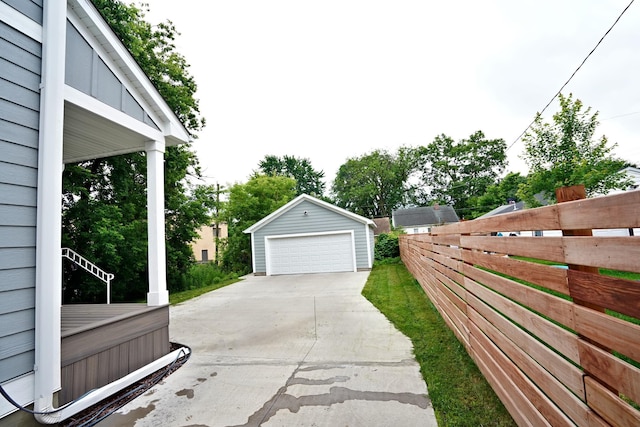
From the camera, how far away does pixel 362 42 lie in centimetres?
855

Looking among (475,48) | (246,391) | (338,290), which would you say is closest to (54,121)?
(246,391)

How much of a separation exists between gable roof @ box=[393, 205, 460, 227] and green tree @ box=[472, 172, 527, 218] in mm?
2738

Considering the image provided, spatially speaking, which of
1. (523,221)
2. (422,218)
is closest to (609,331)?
(523,221)

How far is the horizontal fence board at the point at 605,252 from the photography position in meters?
1.01

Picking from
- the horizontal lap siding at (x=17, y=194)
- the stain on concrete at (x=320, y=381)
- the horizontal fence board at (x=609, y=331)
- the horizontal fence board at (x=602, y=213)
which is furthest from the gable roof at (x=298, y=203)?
the horizontal fence board at (x=609, y=331)

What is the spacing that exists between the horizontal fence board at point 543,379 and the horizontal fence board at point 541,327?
6.5 inches

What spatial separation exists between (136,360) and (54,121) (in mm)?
2580

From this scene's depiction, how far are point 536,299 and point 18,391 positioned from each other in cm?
361

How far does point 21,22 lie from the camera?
2451 mm

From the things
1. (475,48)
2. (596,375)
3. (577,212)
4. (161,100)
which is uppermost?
(475,48)

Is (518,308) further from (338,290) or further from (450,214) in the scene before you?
(450,214)

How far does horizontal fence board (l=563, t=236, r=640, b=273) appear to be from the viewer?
101 centimetres

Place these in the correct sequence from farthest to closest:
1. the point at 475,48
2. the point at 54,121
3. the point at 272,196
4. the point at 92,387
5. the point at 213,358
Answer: the point at 272,196, the point at 475,48, the point at 213,358, the point at 92,387, the point at 54,121

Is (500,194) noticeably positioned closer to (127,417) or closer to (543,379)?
(543,379)
